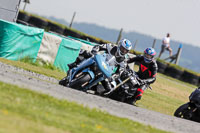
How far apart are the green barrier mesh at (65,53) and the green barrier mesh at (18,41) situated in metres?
1.14

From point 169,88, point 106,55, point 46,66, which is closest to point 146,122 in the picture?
point 106,55

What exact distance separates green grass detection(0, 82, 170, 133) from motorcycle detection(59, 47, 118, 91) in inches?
114

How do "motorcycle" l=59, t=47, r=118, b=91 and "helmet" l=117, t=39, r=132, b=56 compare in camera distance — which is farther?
"helmet" l=117, t=39, r=132, b=56

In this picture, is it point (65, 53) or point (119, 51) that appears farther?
point (65, 53)

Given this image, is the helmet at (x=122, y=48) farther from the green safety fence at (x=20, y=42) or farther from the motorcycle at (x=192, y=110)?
the green safety fence at (x=20, y=42)

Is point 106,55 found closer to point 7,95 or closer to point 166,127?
point 166,127

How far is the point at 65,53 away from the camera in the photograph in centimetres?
1806

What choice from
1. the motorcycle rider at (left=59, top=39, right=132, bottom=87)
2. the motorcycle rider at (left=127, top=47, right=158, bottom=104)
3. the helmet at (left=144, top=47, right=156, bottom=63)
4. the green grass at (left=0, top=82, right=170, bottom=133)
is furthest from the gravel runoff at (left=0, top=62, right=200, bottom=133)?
the helmet at (left=144, top=47, right=156, bottom=63)

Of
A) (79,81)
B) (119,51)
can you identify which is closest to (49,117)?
(79,81)

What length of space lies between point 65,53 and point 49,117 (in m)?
11.3

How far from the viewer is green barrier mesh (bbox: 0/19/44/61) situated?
52.1 feet

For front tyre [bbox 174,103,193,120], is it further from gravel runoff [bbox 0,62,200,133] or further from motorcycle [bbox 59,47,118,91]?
motorcycle [bbox 59,47,118,91]

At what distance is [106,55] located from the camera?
12.3 metres

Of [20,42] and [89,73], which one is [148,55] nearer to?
[89,73]
